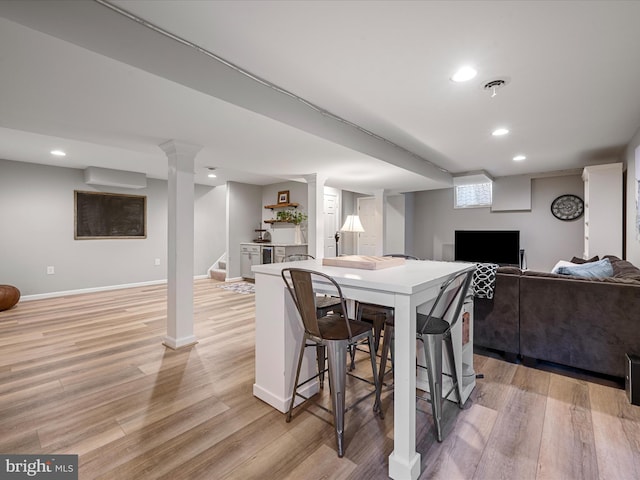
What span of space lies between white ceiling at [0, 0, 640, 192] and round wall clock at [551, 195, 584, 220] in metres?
2.20

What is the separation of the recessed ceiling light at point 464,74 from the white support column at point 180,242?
2.41 m

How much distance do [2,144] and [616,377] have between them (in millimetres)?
7304

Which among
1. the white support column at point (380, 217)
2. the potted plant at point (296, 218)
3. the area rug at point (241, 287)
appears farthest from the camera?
the potted plant at point (296, 218)

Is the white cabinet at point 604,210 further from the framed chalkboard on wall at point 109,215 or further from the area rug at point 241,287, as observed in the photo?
the framed chalkboard on wall at point 109,215

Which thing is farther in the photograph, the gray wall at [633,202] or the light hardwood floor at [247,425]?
the gray wall at [633,202]

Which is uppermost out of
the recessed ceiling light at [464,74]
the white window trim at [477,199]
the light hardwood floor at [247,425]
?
the recessed ceiling light at [464,74]

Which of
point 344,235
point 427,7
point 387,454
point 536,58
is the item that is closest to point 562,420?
point 387,454

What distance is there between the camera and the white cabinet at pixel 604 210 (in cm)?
402

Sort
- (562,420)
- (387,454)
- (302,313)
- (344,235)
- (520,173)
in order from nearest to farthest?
1. (387,454)
2. (302,313)
3. (562,420)
4. (520,173)
5. (344,235)

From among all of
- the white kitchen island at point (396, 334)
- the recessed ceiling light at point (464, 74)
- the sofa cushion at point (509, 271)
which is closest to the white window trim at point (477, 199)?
the sofa cushion at point (509, 271)

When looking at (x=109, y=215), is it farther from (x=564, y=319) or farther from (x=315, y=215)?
(x=564, y=319)

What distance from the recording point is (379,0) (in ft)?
4.81

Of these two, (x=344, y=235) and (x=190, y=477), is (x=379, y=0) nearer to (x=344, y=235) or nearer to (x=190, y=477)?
(x=190, y=477)

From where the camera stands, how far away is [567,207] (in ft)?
18.2
